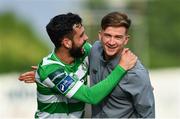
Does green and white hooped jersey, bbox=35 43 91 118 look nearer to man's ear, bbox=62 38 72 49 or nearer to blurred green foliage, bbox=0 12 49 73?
man's ear, bbox=62 38 72 49

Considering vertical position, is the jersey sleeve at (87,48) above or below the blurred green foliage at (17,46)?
above

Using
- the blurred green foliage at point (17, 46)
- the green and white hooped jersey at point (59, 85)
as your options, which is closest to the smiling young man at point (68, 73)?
the green and white hooped jersey at point (59, 85)

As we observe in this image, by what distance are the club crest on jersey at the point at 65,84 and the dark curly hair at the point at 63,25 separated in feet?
1.20

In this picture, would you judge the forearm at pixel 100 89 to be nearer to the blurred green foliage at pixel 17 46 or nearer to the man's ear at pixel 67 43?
the man's ear at pixel 67 43

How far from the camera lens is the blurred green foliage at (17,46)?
4820cm

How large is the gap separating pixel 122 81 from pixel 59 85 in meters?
0.59

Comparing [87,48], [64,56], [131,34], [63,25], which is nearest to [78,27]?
[63,25]

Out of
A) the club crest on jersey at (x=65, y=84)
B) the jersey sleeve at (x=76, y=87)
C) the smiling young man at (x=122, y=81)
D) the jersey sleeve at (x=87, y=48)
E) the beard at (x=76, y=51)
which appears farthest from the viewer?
the jersey sleeve at (x=87, y=48)

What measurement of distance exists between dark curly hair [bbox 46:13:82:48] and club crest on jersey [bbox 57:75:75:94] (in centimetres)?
37

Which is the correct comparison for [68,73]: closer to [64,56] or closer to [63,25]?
[64,56]

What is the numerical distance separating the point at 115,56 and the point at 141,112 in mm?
538

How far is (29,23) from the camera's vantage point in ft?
213

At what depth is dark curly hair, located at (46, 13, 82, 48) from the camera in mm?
7844

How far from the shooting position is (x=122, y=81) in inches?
300
